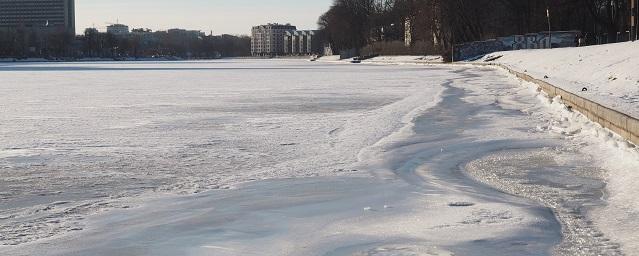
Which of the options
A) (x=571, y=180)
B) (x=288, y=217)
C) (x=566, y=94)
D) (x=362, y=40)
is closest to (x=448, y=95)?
(x=566, y=94)

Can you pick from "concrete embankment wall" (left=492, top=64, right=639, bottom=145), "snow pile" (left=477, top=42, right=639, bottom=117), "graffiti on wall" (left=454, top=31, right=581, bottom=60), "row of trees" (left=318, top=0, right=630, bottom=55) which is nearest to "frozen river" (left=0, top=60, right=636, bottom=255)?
"concrete embankment wall" (left=492, top=64, right=639, bottom=145)

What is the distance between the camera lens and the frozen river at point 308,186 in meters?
4.79

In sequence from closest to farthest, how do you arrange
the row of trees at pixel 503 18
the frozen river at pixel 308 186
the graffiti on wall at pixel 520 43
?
the frozen river at pixel 308 186, the graffiti on wall at pixel 520 43, the row of trees at pixel 503 18

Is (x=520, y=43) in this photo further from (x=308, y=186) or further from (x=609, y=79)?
(x=308, y=186)

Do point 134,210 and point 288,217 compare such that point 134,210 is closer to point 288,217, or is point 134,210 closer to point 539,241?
point 288,217

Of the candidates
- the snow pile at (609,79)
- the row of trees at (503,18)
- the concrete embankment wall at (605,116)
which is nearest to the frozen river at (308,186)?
the concrete embankment wall at (605,116)

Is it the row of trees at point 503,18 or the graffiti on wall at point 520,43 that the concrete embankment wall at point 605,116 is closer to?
the row of trees at point 503,18

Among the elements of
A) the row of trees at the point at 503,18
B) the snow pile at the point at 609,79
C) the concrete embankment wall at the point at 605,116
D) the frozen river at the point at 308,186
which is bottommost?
the frozen river at the point at 308,186

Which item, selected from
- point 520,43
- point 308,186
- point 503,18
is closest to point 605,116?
point 308,186

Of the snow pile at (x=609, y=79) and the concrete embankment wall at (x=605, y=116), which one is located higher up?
the snow pile at (x=609, y=79)

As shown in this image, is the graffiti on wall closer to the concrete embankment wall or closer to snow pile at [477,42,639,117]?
snow pile at [477,42,639,117]

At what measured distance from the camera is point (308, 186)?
6738 millimetres

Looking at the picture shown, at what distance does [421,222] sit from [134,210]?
7.00 ft

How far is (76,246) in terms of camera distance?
468 cm
